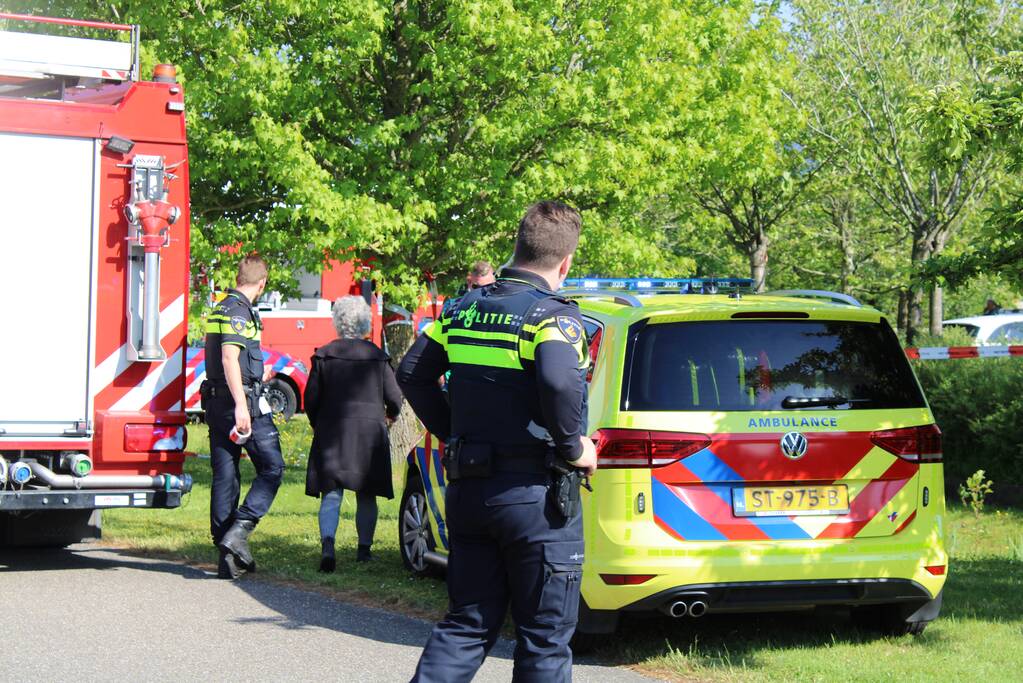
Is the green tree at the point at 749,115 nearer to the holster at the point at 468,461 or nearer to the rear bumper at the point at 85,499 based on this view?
the rear bumper at the point at 85,499

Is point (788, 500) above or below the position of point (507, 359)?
below

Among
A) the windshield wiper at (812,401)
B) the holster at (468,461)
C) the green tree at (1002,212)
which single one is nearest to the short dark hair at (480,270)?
the green tree at (1002,212)

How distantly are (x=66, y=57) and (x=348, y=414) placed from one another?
286 cm

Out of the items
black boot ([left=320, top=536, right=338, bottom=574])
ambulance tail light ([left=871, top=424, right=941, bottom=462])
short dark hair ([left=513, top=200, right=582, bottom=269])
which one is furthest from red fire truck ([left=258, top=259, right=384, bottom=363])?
short dark hair ([left=513, top=200, right=582, bottom=269])

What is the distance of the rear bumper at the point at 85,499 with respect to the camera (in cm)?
842

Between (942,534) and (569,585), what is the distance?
2929 mm

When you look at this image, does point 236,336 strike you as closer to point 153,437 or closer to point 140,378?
point 140,378

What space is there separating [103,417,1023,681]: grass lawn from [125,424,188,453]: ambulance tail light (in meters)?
1.02

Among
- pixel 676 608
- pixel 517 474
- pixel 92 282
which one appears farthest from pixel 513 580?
pixel 92 282

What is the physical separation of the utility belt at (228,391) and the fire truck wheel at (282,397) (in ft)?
45.2

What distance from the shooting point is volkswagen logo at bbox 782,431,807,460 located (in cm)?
635

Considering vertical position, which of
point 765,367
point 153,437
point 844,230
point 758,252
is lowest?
point 153,437

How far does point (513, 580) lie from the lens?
14.5 feet

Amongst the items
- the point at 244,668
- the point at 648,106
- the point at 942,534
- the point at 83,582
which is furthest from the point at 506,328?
the point at 648,106
